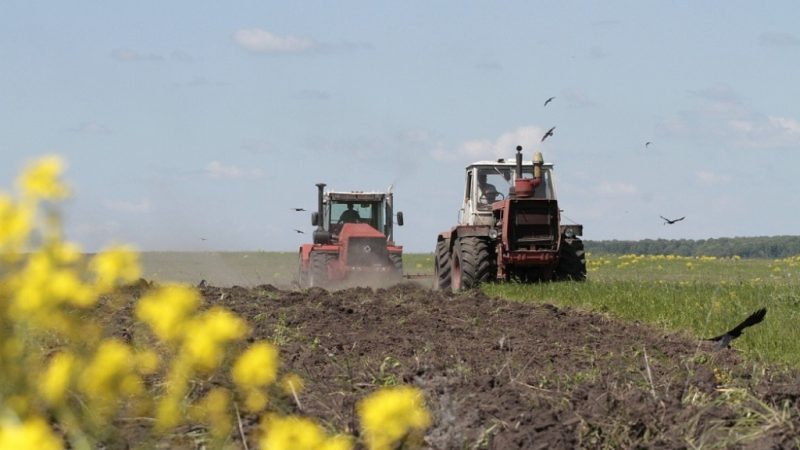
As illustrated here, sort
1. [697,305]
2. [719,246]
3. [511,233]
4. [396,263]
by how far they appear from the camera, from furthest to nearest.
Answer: [719,246], [396,263], [511,233], [697,305]

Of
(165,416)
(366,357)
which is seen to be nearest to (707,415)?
(366,357)

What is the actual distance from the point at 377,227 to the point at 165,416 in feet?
73.9

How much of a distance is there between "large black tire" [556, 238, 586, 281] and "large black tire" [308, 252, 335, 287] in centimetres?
531

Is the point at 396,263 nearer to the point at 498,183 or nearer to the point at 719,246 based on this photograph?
the point at 498,183

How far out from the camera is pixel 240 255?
63.2m

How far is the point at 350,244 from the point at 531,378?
1517 centimetres

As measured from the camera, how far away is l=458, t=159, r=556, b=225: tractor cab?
2008 centimetres

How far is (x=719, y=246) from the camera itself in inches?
2805

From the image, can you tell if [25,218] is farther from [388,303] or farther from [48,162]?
[388,303]

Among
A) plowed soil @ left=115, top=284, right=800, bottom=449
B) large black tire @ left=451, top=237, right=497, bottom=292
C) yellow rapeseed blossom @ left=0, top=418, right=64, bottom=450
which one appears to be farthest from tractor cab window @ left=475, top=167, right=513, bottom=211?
yellow rapeseed blossom @ left=0, top=418, right=64, bottom=450

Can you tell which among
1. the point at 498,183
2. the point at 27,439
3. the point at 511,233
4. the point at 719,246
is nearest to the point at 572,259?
the point at 511,233

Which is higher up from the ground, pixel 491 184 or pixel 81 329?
pixel 491 184

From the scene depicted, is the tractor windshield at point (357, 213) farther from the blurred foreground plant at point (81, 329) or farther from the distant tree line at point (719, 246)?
the distant tree line at point (719, 246)

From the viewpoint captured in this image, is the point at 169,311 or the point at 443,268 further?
the point at 443,268
